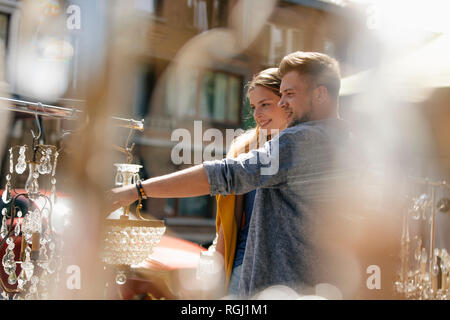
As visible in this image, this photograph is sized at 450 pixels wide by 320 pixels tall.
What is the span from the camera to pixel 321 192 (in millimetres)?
1062

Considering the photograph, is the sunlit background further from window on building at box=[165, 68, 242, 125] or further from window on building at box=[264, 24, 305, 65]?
window on building at box=[165, 68, 242, 125]

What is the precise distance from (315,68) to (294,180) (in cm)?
29

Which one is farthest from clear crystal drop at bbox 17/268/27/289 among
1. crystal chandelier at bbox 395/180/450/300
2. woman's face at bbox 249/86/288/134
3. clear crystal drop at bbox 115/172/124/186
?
crystal chandelier at bbox 395/180/450/300

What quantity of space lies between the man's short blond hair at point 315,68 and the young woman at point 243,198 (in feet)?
0.69

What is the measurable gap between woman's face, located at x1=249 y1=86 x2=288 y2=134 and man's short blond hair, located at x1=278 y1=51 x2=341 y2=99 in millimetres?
245

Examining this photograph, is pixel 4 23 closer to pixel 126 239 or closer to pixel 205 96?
pixel 205 96

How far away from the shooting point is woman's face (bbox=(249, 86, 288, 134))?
1.41m

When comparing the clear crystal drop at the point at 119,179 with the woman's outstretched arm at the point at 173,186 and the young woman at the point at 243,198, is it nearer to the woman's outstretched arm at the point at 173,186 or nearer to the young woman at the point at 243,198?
the woman's outstretched arm at the point at 173,186

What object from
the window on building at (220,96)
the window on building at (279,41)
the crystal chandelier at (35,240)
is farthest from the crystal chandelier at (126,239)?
the window on building at (220,96)

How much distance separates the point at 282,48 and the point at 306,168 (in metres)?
5.40

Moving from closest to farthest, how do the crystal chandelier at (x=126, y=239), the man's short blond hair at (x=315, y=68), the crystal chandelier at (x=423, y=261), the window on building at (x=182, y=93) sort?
the crystal chandelier at (x=126, y=239)
the man's short blond hair at (x=315, y=68)
the crystal chandelier at (x=423, y=261)
the window on building at (x=182, y=93)

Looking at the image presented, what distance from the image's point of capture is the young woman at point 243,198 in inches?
51.7
